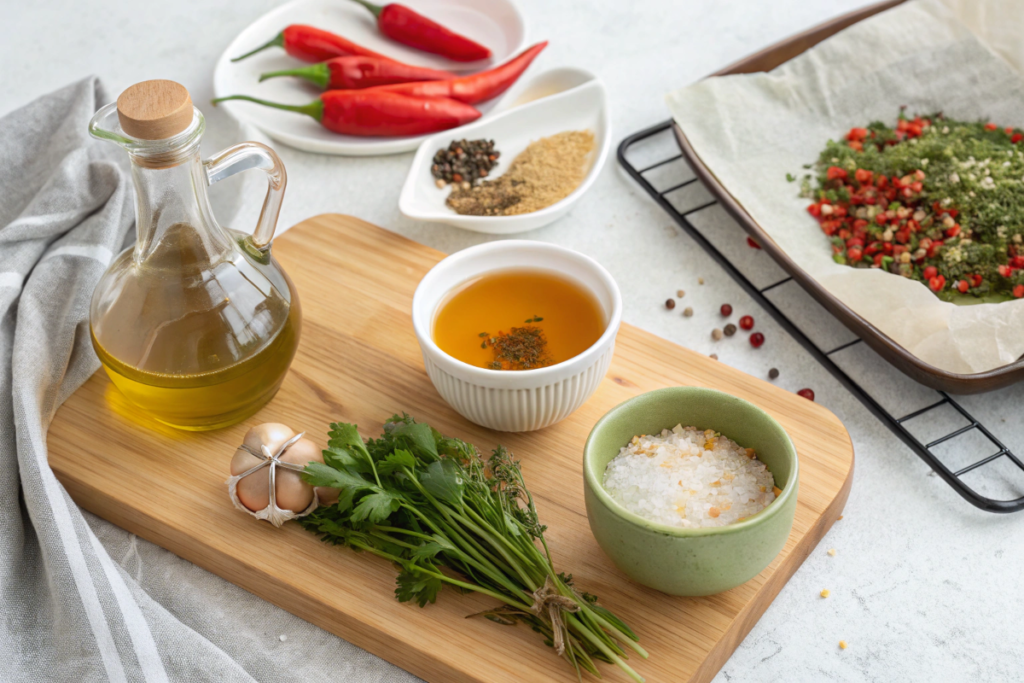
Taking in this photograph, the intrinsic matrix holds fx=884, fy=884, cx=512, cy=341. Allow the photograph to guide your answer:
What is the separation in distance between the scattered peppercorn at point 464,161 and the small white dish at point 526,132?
2cm

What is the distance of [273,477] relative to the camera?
50.6 inches

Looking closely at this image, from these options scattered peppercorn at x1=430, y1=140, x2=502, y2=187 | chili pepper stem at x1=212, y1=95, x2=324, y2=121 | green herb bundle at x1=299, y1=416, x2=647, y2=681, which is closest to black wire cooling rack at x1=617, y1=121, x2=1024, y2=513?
scattered peppercorn at x1=430, y1=140, x2=502, y2=187

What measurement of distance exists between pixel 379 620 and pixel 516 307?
1.78 ft

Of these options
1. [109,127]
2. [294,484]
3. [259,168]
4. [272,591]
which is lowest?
[272,591]

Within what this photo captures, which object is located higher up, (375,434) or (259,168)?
(259,168)

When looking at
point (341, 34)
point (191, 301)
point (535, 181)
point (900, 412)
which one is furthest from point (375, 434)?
point (341, 34)

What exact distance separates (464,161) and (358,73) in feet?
1.51

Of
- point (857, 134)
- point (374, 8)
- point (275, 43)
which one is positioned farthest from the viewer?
point (374, 8)

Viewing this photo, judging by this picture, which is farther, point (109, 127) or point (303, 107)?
point (303, 107)

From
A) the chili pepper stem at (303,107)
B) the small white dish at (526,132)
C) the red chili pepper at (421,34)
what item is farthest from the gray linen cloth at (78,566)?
the red chili pepper at (421,34)

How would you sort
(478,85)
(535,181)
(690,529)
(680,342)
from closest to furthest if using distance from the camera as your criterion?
(690,529) < (680,342) < (535,181) < (478,85)

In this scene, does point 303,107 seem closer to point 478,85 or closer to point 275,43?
point 275,43

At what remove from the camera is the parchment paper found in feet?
6.49

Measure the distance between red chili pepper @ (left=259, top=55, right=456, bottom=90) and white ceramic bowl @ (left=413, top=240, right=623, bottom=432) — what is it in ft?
3.31
